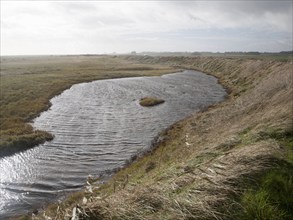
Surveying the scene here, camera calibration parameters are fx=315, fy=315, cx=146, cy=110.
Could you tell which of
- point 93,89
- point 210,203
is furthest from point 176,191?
point 93,89

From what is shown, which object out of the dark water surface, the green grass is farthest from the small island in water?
the green grass

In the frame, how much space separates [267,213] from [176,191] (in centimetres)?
260

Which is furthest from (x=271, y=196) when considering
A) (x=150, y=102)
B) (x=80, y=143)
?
(x=150, y=102)

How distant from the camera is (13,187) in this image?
16.4 metres

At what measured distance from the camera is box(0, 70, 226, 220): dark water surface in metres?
15.9

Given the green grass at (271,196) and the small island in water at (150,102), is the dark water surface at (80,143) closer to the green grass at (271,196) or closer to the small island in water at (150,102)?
the small island in water at (150,102)

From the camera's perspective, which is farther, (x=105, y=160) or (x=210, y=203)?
(x=105, y=160)

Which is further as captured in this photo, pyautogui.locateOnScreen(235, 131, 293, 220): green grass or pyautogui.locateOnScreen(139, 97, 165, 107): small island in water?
pyautogui.locateOnScreen(139, 97, 165, 107): small island in water

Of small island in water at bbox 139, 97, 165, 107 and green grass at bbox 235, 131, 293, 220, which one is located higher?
green grass at bbox 235, 131, 293, 220

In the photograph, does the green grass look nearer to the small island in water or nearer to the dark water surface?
the dark water surface

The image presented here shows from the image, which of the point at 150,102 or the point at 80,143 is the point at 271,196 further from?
the point at 150,102

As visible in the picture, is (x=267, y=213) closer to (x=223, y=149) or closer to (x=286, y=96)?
(x=223, y=149)

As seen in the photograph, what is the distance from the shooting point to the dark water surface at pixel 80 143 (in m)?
15.9

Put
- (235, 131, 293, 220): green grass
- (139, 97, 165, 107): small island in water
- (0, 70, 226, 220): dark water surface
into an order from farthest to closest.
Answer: (139, 97, 165, 107): small island in water → (0, 70, 226, 220): dark water surface → (235, 131, 293, 220): green grass
